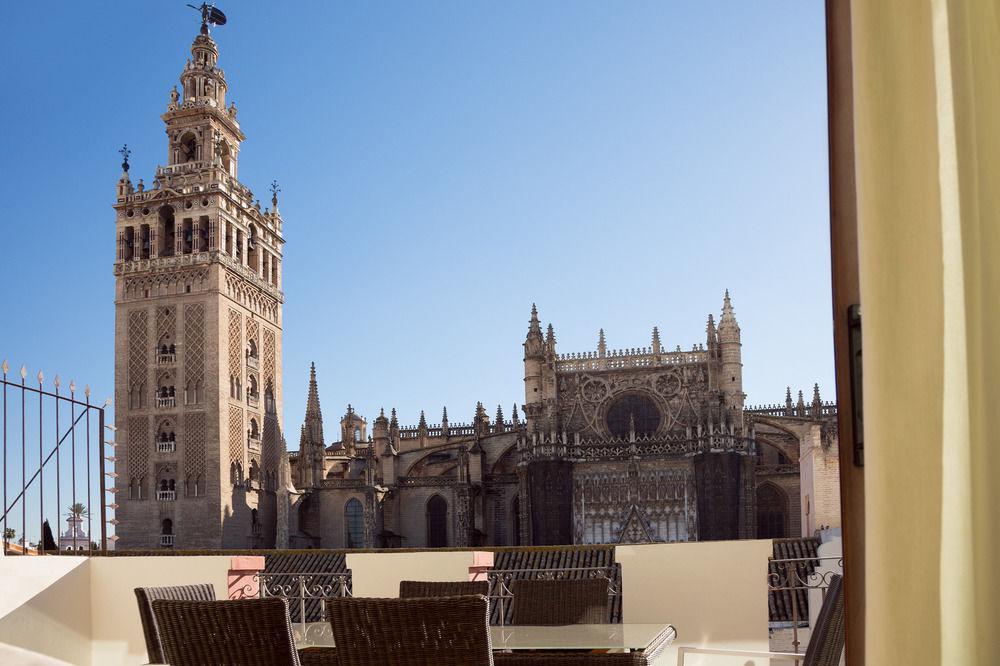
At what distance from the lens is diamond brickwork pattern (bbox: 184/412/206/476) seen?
122 ft

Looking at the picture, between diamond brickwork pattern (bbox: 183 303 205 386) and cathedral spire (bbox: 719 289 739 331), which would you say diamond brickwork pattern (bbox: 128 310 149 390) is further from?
cathedral spire (bbox: 719 289 739 331)

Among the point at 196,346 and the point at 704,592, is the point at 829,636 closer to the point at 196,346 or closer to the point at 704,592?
the point at 704,592

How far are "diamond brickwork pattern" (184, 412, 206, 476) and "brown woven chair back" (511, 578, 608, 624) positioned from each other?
33.6 meters

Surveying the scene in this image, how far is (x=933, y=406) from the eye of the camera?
1314mm

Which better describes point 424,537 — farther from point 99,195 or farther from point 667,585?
point 667,585

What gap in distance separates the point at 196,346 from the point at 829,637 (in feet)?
123

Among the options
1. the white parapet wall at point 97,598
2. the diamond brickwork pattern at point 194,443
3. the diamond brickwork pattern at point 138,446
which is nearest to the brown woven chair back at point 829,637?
the white parapet wall at point 97,598

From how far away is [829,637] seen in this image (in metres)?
2.88

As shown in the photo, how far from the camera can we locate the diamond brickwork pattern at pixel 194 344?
38.0 meters

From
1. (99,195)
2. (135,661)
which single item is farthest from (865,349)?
(99,195)

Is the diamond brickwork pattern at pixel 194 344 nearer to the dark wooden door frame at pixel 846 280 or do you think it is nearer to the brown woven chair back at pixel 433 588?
the brown woven chair back at pixel 433 588

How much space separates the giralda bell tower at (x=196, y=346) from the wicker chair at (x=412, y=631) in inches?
1366

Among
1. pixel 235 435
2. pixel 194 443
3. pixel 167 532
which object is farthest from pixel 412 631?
pixel 235 435

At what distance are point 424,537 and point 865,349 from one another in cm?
3740
